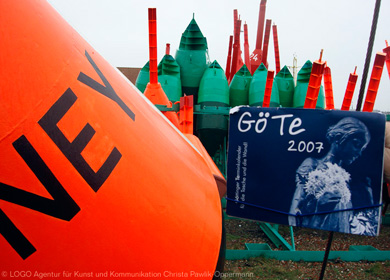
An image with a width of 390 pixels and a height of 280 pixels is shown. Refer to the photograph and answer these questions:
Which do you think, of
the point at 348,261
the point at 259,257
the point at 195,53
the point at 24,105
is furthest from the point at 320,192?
the point at 195,53

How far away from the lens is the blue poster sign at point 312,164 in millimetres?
2098

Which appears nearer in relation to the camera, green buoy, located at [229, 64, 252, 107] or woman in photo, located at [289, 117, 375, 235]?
woman in photo, located at [289, 117, 375, 235]

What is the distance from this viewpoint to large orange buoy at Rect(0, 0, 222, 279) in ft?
3.47

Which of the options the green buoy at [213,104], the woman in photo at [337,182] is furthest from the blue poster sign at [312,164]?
the green buoy at [213,104]

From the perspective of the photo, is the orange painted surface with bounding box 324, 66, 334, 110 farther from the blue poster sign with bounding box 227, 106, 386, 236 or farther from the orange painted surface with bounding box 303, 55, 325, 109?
the blue poster sign with bounding box 227, 106, 386, 236

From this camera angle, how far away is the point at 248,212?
7.43 feet

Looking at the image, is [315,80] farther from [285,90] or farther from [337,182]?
[285,90]

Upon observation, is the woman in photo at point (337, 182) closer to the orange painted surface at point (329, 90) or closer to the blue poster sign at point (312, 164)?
the blue poster sign at point (312, 164)

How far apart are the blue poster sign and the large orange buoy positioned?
82 cm

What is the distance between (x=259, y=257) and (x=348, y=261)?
1.41m

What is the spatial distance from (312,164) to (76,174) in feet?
4.99

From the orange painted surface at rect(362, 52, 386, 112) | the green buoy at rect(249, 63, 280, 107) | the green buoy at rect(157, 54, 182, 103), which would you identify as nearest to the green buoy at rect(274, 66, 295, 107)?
the green buoy at rect(249, 63, 280, 107)

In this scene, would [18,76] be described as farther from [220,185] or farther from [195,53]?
[195,53]

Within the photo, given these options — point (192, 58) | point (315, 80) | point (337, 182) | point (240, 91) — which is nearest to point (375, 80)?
point (315, 80)
